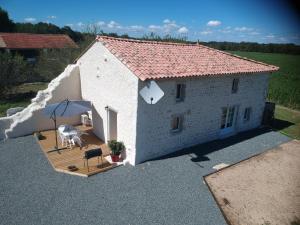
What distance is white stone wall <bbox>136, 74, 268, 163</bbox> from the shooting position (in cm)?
1295

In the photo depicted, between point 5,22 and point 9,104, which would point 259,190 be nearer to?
point 9,104

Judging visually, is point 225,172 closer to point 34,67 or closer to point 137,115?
point 137,115

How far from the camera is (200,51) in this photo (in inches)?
726

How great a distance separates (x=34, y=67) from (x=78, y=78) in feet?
52.0

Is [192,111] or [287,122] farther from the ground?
[192,111]

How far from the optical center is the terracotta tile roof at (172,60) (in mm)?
12859

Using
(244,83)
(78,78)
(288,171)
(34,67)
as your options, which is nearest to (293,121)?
(244,83)

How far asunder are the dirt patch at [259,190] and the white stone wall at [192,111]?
9.94 feet

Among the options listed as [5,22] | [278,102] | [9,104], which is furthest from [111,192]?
[5,22]

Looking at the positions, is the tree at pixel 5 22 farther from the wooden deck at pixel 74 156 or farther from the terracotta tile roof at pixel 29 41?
the wooden deck at pixel 74 156

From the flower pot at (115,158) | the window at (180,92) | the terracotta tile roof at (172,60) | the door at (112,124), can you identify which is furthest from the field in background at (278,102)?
the flower pot at (115,158)

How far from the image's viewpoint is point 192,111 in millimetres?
14789

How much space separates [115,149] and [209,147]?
623 centimetres

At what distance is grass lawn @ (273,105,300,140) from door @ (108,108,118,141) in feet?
42.6
